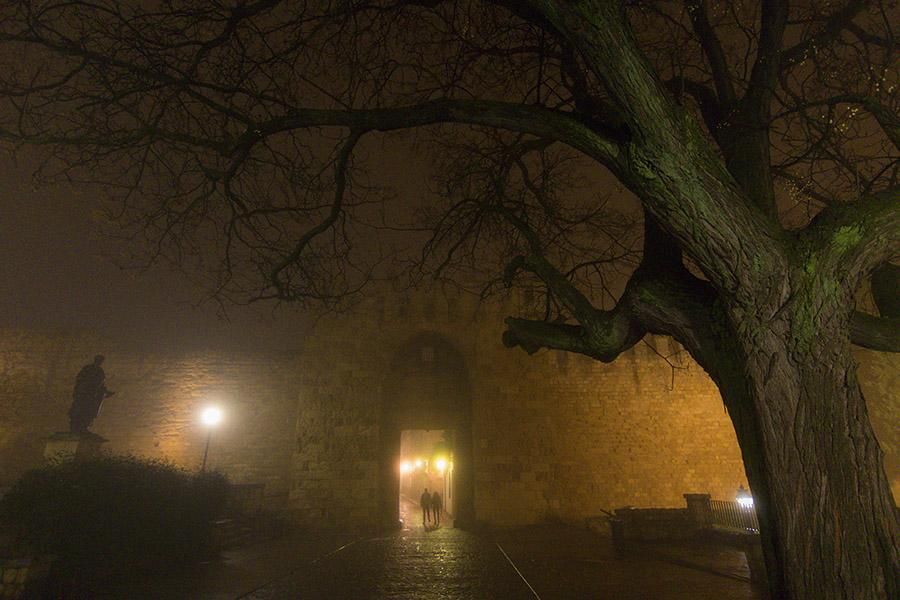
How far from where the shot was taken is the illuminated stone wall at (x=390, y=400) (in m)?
14.1

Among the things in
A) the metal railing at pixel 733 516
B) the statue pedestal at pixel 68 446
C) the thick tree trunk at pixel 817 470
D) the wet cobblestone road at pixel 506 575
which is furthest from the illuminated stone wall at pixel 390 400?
the thick tree trunk at pixel 817 470

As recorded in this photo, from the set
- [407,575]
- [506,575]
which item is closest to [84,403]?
[407,575]

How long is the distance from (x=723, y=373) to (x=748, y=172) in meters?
1.63

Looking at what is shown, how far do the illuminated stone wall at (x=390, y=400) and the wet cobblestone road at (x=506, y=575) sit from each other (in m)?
3.85

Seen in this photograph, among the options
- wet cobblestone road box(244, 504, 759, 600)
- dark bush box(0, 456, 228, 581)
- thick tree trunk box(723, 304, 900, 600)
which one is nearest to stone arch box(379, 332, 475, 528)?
wet cobblestone road box(244, 504, 759, 600)

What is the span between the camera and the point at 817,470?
252 centimetres

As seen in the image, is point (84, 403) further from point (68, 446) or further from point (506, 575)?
point (506, 575)

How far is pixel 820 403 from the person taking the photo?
2594 mm

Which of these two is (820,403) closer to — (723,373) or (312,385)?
(723,373)

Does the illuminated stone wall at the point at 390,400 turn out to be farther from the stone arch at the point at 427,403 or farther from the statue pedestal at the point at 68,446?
the statue pedestal at the point at 68,446

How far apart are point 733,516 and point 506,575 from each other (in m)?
5.58

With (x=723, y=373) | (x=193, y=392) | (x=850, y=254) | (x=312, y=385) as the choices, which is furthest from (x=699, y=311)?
(x=193, y=392)

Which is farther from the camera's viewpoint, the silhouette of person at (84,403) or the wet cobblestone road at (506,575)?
the silhouette of person at (84,403)

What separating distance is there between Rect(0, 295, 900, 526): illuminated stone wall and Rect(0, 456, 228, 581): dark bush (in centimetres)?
558
